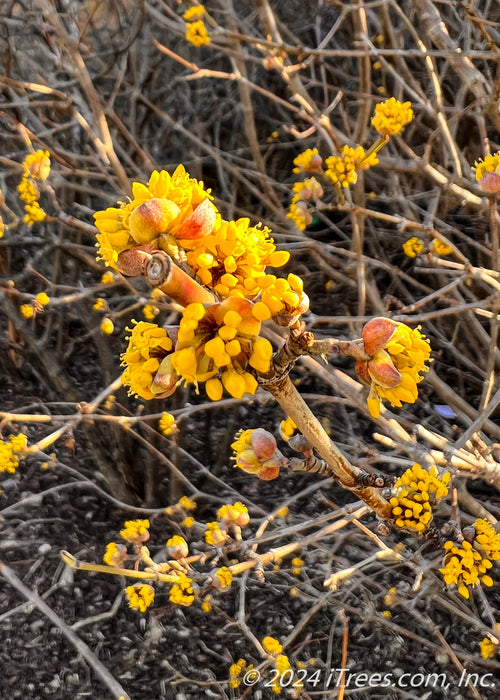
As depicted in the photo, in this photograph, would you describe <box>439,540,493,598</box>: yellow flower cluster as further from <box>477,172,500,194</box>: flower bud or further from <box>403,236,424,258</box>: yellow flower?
<box>403,236,424,258</box>: yellow flower

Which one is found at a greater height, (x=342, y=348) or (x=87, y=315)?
(x=342, y=348)

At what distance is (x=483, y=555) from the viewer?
155 cm

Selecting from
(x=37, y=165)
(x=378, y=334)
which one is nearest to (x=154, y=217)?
(x=378, y=334)

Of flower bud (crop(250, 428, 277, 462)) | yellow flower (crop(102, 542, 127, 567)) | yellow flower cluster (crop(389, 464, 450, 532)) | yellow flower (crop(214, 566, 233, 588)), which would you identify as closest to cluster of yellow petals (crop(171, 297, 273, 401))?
flower bud (crop(250, 428, 277, 462))

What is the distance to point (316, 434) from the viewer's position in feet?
3.05

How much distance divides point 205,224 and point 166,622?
2.76 metres

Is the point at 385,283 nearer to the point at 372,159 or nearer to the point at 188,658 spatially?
the point at 372,159

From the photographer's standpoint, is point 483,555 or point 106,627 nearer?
point 483,555

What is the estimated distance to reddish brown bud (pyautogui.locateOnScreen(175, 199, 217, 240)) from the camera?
0.77 meters

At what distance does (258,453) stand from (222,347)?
55cm

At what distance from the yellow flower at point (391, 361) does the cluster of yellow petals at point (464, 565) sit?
29.8 inches

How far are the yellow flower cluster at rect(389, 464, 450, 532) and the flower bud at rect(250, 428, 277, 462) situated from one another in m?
0.32

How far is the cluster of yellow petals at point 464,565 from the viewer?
1.48m

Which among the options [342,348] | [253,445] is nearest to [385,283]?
[253,445]
